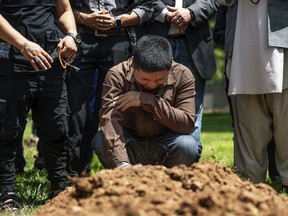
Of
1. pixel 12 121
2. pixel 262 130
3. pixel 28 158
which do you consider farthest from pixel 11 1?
pixel 28 158

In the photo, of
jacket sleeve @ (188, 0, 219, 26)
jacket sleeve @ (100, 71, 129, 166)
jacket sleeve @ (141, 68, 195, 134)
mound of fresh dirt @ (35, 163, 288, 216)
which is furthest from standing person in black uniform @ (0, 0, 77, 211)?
mound of fresh dirt @ (35, 163, 288, 216)

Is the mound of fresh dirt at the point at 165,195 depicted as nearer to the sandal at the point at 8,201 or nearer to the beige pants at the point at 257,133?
the sandal at the point at 8,201

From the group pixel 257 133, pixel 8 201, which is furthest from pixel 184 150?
pixel 8 201

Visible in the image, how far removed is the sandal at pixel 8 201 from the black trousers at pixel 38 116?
0.06 metres

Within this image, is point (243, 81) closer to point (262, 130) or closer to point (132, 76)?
point (262, 130)

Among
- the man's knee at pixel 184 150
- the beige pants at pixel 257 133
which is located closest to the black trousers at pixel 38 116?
the man's knee at pixel 184 150

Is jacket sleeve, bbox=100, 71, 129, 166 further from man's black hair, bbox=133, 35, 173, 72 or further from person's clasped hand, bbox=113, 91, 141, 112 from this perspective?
man's black hair, bbox=133, 35, 173, 72

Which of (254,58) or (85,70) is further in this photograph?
(85,70)

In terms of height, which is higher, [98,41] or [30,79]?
[98,41]

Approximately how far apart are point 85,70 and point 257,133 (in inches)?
64.8

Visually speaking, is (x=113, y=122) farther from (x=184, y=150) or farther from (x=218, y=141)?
(x=218, y=141)

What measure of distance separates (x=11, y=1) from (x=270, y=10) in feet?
7.03

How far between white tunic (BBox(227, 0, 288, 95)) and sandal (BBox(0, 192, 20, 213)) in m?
2.04

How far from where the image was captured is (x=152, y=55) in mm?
5738
